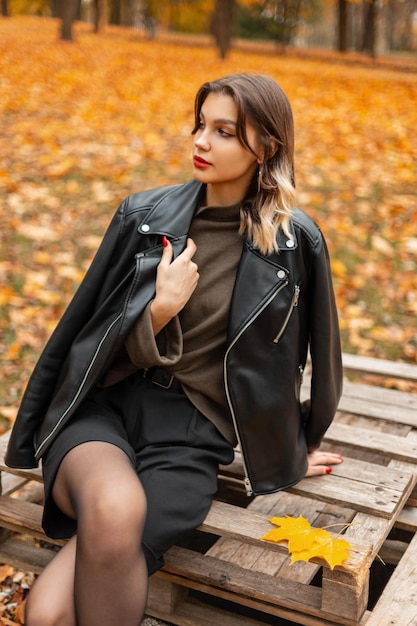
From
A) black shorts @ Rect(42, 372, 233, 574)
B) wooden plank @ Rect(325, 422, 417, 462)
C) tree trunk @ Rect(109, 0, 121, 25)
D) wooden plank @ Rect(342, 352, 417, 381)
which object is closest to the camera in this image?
black shorts @ Rect(42, 372, 233, 574)

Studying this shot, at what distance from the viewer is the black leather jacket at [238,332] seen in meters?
2.37

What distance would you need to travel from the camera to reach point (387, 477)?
8.52 feet

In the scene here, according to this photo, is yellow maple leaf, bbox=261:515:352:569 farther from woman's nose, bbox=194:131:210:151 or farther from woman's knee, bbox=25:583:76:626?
woman's nose, bbox=194:131:210:151

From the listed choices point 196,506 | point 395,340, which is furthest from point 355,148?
point 196,506

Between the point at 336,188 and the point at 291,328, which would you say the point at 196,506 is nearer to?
the point at 291,328

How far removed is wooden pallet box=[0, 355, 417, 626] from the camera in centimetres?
210

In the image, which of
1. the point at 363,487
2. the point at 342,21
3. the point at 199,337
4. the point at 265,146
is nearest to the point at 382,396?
the point at 363,487

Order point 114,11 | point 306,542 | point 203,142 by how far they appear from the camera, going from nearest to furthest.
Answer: point 306,542 → point 203,142 → point 114,11

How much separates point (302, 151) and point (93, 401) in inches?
222

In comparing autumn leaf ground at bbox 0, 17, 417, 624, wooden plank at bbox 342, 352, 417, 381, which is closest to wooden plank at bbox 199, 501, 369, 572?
wooden plank at bbox 342, 352, 417, 381

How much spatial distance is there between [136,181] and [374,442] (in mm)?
3928

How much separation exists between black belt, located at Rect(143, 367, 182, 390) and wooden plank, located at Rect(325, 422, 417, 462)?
0.79m

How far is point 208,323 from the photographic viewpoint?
242 centimetres

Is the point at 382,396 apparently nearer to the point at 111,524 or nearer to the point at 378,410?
the point at 378,410
